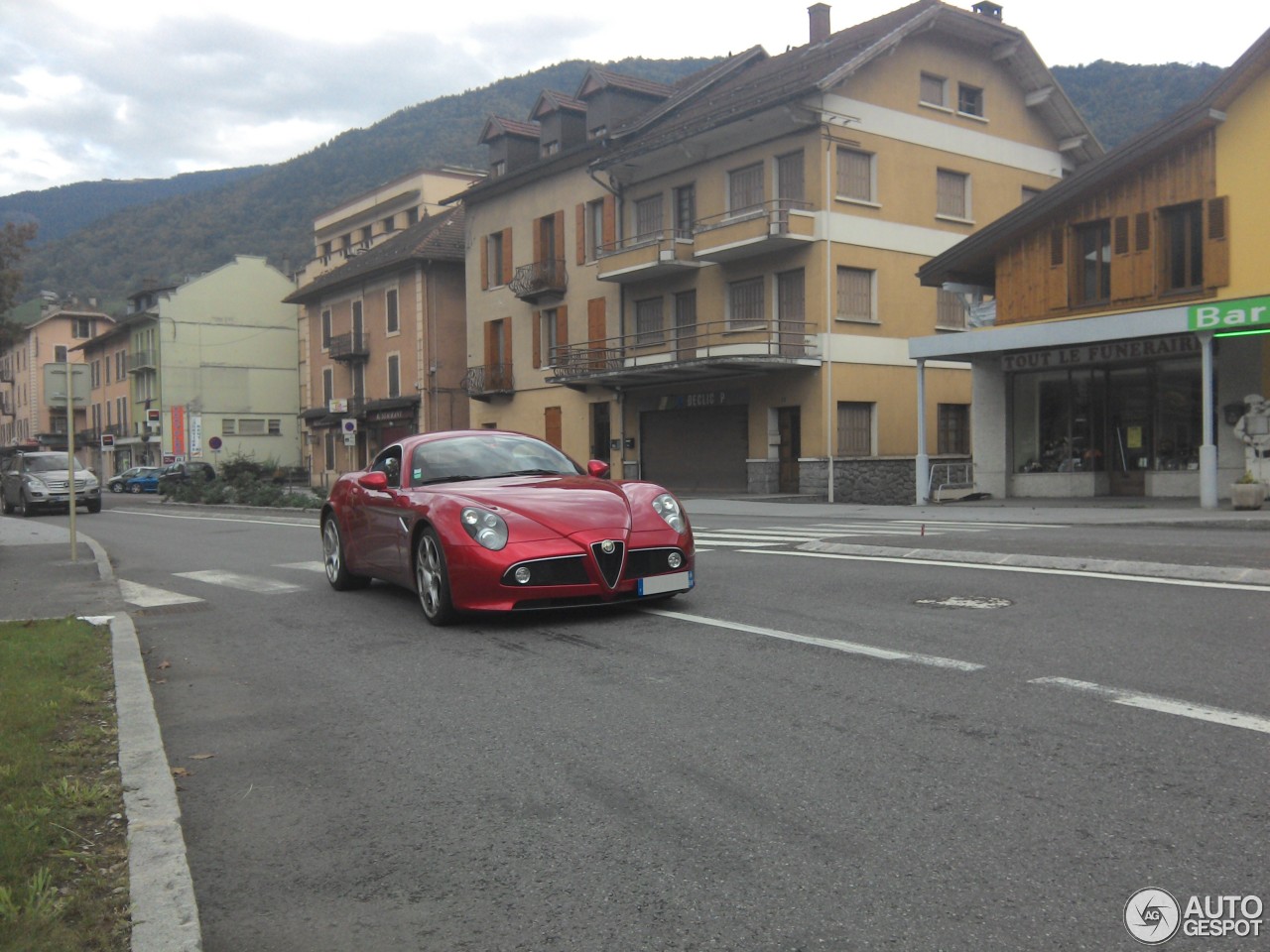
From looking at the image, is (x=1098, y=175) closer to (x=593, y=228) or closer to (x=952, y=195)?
(x=952, y=195)

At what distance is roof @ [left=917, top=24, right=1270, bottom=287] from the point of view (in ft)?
66.0

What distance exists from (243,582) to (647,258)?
24.4m

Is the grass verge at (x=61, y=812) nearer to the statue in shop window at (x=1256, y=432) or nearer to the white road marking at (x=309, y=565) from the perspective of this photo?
the white road marking at (x=309, y=565)

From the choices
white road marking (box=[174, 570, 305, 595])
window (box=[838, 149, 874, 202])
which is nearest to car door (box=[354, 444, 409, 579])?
white road marking (box=[174, 570, 305, 595])

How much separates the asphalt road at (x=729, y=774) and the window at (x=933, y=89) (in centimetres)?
2780

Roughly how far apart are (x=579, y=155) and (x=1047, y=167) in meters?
15.5

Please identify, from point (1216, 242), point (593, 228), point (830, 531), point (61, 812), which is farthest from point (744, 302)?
point (61, 812)

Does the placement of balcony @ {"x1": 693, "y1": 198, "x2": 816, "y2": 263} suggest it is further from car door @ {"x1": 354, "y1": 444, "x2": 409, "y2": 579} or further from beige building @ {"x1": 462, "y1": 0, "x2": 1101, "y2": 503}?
car door @ {"x1": 354, "y1": 444, "x2": 409, "y2": 579}

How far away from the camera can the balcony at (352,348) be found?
172ft

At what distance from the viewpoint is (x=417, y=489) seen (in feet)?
26.9

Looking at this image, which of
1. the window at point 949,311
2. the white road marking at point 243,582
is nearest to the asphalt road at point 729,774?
the white road marking at point 243,582

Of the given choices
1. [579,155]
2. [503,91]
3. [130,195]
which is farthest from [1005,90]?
[130,195]

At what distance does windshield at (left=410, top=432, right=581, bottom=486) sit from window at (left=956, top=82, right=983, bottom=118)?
2897cm

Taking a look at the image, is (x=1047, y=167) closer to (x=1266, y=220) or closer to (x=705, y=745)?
(x=1266, y=220)
